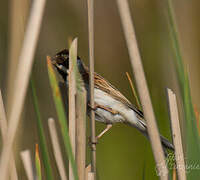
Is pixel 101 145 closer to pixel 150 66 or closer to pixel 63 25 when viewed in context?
pixel 150 66

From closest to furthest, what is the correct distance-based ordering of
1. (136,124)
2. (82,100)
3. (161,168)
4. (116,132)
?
(161,168)
(82,100)
(136,124)
(116,132)

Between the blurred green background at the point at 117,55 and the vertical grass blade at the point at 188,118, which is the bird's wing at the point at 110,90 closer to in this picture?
the blurred green background at the point at 117,55

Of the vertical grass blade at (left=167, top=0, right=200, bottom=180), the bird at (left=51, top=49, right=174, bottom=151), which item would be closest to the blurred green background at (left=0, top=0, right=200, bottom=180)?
the bird at (left=51, top=49, right=174, bottom=151)

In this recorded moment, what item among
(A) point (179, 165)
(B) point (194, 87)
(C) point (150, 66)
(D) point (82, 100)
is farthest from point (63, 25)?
(A) point (179, 165)

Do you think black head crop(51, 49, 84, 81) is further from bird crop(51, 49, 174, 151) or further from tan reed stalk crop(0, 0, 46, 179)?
tan reed stalk crop(0, 0, 46, 179)

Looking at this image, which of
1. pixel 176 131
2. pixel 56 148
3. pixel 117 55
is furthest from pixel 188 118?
pixel 117 55

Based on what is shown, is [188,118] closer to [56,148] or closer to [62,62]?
[56,148]
